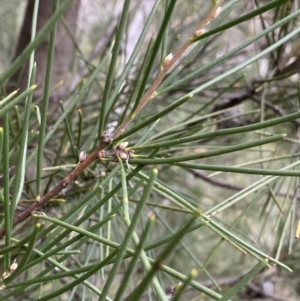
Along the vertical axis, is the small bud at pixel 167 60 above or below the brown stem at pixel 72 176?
above

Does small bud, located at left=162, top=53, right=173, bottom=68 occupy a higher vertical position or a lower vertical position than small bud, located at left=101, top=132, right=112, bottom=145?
higher

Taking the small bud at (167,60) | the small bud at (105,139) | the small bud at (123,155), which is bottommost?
the small bud at (123,155)

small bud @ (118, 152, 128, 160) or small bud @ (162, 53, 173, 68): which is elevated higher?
small bud @ (162, 53, 173, 68)

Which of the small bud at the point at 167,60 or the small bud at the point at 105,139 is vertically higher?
the small bud at the point at 167,60

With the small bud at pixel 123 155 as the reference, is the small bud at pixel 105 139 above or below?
above

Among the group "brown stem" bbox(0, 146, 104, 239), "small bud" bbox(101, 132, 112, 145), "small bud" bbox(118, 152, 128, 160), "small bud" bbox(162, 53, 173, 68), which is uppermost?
"small bud" bbox(162, 53, 173, 68)

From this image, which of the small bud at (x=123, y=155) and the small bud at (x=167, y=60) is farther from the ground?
the small bud at (x=167, y=60)

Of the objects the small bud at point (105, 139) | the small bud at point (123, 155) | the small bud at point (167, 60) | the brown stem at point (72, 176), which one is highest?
the small bud at point (167, 60)

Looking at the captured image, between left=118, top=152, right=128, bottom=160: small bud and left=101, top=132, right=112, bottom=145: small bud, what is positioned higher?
left=101, top=132, right=112, bottom=145: small bud
